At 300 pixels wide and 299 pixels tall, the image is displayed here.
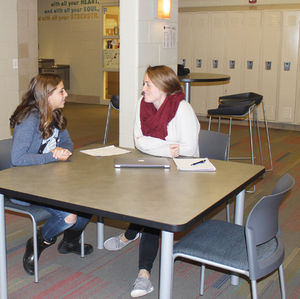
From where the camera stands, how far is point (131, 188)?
210 cm

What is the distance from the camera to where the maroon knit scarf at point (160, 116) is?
292 cm

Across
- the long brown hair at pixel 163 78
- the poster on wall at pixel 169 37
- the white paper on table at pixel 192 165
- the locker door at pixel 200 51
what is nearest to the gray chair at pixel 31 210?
the white paper on table at pixel 192 165

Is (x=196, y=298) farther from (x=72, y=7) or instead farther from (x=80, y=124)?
(x=72, y=7)

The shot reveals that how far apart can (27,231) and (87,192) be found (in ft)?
5.06

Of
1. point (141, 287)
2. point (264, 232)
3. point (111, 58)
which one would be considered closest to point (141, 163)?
point (141, 287)

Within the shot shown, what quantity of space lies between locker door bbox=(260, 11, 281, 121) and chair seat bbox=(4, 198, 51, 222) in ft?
19.0

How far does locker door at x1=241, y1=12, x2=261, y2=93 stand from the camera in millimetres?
7527

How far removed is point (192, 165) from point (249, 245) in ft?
2.31

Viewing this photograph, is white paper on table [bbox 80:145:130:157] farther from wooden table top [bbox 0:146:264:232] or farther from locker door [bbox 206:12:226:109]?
locker door [bbox 206:12:226:109]

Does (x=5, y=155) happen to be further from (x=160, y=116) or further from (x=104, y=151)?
(x=160, y=116)

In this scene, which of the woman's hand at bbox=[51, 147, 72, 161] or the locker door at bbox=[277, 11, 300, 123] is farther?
the locker door at bbox=[277, 11, 300, 123]

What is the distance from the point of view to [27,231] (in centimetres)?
339

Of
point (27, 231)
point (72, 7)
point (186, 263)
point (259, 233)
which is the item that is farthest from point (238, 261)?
point (72, 7)

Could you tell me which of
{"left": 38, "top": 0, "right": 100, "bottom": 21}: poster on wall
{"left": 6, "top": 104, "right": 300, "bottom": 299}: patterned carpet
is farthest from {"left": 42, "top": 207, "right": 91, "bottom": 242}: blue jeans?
{"left": 38, "top": 0, "right": 100, "bottom": 21}: poster on wall
